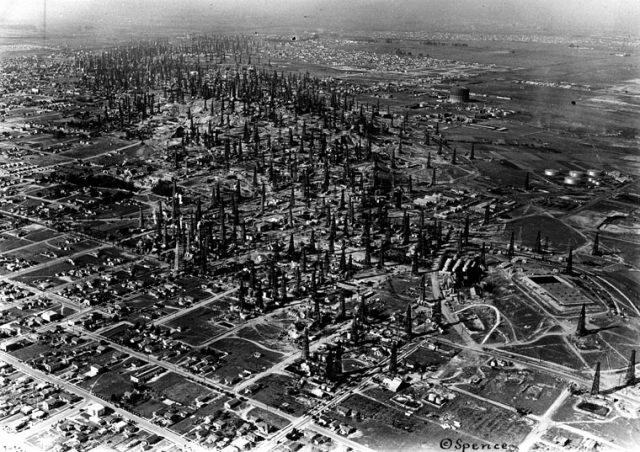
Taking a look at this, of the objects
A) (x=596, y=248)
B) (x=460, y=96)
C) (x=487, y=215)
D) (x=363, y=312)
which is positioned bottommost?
(x=363, y=312)

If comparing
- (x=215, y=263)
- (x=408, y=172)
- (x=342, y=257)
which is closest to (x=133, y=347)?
(x=215, y=263)

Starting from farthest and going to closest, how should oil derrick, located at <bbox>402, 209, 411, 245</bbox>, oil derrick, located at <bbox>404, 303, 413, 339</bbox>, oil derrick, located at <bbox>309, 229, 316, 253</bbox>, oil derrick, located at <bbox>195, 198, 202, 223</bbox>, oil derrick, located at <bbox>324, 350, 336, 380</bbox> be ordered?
oil derrick, located at <bbox>195, 198, 202, 223</bbox>
oil derrick, located at <bbox>402, 209, 411, 245</bbox>
oil derrick, located at <bbox>309, 229, 316, 253</bbox>
oil derrick, located at <bbox>404, 303, 413, 339</bbox>
oil derrick, located at <bbox>324, 350, 336, 380</bbox>

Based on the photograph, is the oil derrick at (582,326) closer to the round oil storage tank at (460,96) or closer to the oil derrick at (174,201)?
the oil derrick at (174,201)

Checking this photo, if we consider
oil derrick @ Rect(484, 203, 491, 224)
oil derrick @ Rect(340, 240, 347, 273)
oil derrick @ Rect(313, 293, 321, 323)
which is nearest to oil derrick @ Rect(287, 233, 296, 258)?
oil derrick @ Rect(340, 240, 347, 273)

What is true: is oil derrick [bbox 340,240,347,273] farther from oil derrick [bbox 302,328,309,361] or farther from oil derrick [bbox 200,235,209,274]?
oil derrick [bbox 302,328,309,361]

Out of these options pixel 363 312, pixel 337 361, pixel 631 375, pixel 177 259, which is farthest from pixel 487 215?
pixel 337 361

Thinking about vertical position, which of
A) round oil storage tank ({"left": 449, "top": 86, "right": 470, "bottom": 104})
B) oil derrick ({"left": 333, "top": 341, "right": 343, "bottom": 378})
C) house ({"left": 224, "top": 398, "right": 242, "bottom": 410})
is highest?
round oil storage tank ({"left": 449, "top": 86, "right": 470, "bottom": 104})

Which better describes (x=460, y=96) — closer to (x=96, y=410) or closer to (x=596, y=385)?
(x=596, y=385)

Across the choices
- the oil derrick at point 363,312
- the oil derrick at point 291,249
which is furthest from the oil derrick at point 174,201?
the oil derrick at point 363,312

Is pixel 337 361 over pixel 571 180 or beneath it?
beneath

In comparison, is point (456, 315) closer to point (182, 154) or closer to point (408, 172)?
point (408, 172)
